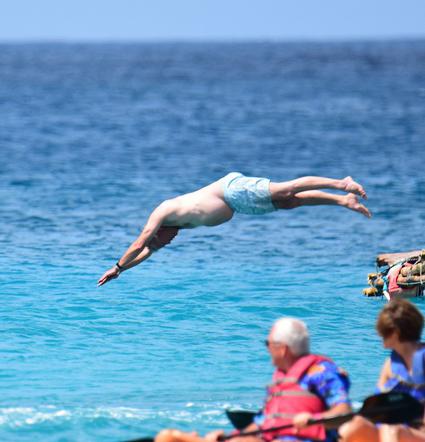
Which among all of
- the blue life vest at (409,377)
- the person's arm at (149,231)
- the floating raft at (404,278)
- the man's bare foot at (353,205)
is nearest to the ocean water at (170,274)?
the floating raft at (404,278)

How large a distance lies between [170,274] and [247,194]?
26.4 ft

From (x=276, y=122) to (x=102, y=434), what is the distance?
52727mm

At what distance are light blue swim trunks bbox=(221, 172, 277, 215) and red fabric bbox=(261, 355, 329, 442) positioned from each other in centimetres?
526

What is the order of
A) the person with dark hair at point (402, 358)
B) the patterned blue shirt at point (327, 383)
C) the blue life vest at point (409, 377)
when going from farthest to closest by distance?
the blue life vest at point (409, 377) < the patterned blue shirt at point (327, 383) < the person with dark hair at point (402, 358)

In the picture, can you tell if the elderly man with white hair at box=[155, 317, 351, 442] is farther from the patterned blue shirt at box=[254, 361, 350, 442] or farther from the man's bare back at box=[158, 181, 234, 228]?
the man's bare back at box=[158, 181, 234, 228]

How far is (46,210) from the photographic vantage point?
1166 inches

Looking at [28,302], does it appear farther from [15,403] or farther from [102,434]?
[102,434]

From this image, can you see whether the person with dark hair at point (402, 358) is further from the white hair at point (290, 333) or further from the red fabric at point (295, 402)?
the white hair at point (290, 333)

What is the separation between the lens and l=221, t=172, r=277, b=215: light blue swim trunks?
13.8 metres

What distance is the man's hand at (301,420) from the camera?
331 inches

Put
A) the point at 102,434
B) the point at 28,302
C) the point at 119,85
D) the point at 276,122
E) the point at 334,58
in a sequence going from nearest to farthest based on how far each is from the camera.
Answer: the point at 102,434
the point at 28,302
the point at 276,122
the point at 119,85
the point at 334,58

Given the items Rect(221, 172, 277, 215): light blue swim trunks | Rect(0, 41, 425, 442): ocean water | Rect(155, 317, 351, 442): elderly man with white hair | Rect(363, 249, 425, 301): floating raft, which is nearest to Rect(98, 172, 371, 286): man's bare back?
Rect(221, 172, 277, 215): light blue swim trunks

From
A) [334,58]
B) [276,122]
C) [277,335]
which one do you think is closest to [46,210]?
[277,335]

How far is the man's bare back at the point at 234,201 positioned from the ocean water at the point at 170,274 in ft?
6.15
